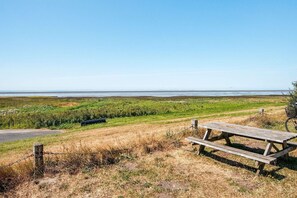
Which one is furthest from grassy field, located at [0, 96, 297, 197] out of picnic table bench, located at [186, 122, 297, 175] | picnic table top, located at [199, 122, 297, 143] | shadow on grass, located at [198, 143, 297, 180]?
picnic table top, located at [199, 122, 297, 143]

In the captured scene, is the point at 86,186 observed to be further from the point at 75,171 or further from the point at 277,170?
the point at 277,170

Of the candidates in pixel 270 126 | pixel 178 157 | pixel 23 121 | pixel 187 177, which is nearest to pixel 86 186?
pixel 187 177

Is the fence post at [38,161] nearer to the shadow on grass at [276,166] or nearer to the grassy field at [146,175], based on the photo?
the grassy field at [146,175]

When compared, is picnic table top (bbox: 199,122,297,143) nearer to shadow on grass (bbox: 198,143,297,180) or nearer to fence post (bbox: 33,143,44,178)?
shadow on grass (bbox: 198,143,297,180)

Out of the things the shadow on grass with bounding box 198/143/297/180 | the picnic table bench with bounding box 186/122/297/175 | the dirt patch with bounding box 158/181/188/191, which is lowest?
the dirt patch with bounding box 158/181/188/191

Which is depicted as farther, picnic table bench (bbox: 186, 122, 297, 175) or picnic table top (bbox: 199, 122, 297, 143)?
picnic table top (bbox: 199, 122, 297, 143)

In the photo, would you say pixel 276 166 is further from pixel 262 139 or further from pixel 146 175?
pixel 146 175

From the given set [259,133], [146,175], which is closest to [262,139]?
[259,133]

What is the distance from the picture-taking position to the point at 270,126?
13.2m

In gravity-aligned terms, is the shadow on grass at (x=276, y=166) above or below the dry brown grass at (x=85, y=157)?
below

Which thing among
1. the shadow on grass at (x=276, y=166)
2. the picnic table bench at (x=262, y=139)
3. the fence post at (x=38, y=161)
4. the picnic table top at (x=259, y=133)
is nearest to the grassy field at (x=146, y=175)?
the shadow on grass at (x=276, y=166)

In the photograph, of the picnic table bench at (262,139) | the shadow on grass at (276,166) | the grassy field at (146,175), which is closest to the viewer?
the grassy field at (146,175)

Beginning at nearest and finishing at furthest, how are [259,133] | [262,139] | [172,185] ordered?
[172,185] → [262,139] → [259,133]

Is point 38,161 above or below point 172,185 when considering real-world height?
above
